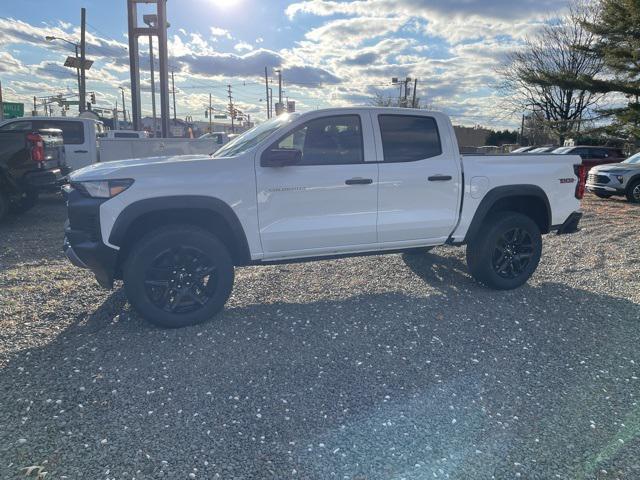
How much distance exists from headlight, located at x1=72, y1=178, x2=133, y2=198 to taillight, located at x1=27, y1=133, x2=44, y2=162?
18.8 feet

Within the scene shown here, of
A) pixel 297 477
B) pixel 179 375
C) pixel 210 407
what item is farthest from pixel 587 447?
pixel 179 375

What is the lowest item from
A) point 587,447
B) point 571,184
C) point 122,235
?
point 587,447

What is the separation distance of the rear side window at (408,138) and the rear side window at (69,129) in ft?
31.3

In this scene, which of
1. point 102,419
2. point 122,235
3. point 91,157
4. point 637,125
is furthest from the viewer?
point 637,125

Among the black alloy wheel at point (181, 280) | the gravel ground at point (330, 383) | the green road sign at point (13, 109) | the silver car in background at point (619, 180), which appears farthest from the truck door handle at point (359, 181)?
the green road sign at point (13, 109)

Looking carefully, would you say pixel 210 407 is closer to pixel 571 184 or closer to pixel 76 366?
pixel 76 366

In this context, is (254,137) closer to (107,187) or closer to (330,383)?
(107,187)

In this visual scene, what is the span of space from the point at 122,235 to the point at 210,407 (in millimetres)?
1659

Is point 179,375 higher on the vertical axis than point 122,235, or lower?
lower

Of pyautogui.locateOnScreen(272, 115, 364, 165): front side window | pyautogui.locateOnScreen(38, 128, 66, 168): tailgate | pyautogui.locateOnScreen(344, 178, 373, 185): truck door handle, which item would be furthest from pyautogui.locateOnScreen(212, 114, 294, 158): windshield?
pyautogui.locateOnScreen(38, 128, 66, 168): tailgate

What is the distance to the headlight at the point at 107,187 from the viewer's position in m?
3.72

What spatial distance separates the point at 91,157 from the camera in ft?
37.6

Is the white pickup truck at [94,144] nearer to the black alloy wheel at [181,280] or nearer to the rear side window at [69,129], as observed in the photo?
the rear side window at [69,129]

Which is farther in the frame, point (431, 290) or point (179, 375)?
point (431, 290)
